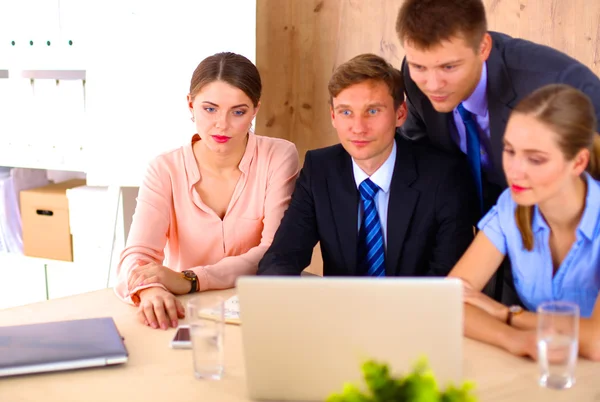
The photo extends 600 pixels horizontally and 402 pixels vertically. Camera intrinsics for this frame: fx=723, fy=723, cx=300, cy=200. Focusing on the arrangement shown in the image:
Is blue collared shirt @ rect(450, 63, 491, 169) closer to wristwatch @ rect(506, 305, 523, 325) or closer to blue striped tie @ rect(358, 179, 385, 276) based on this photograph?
blue striped tie @ rect(358, 179, 385, 276)

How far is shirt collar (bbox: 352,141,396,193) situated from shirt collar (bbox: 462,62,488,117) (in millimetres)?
251

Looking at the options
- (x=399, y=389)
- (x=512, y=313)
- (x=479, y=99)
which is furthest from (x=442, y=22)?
(x=399, y=389)

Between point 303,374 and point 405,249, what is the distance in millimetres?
862

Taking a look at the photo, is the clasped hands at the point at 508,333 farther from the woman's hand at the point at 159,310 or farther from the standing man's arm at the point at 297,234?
the woman's hand at the point at 159,310

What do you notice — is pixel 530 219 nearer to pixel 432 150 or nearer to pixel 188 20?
pixel 432 150

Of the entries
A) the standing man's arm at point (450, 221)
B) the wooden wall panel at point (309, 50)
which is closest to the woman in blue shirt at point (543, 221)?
the standing man's arm at point (450, 221)

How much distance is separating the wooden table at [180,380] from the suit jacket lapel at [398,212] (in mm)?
502

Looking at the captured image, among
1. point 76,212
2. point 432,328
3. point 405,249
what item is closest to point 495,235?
point 405,249

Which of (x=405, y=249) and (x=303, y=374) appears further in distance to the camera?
(x=405, y=249)

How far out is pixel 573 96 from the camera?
156cm

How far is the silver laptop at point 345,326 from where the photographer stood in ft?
3.58

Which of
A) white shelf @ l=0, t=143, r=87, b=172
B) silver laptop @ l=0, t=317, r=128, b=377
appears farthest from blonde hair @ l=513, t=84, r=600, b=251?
white shelf @ l=0, t=143, r=87, b=172

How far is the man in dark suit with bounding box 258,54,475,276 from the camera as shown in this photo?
194 centimetres

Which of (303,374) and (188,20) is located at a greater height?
(188,20)
